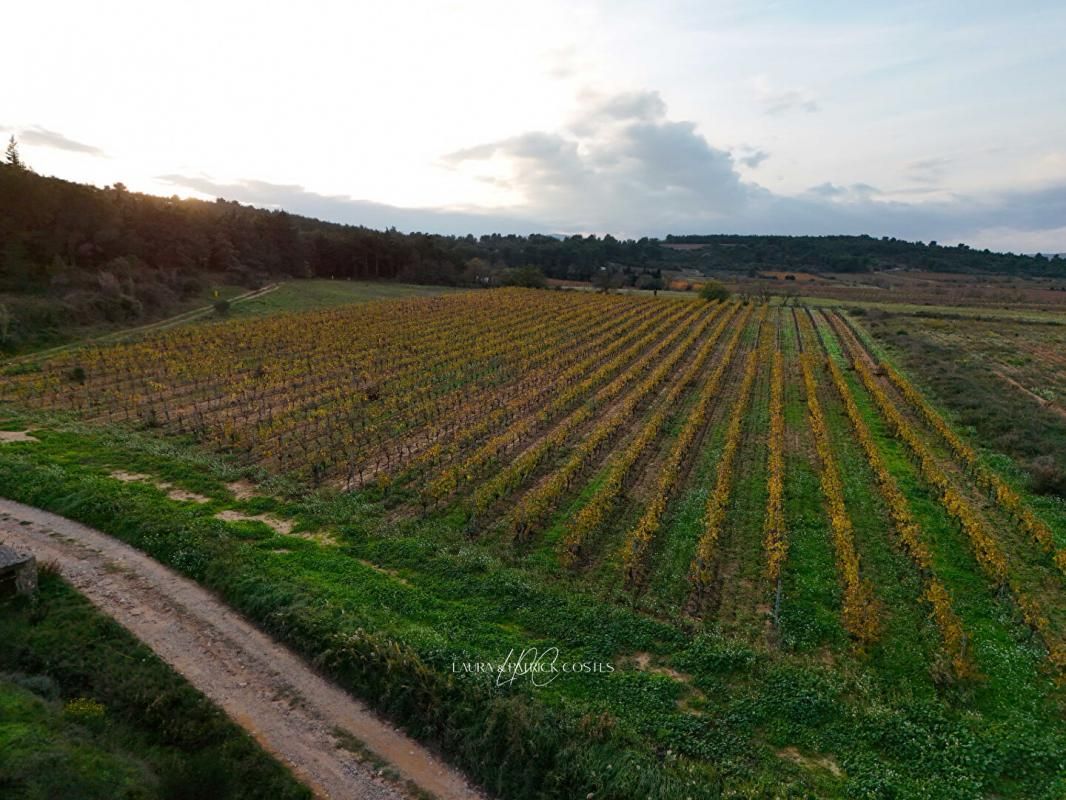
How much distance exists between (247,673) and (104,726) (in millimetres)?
2139

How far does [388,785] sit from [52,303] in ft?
155

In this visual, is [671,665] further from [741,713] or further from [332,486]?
[332,486]

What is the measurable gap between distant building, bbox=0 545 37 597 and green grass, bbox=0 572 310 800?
314 mm

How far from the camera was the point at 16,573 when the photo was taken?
12.5 meters

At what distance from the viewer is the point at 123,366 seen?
33.8m

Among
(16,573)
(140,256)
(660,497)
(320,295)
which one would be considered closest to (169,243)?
(140,256)

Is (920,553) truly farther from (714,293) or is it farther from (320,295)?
(714,293)

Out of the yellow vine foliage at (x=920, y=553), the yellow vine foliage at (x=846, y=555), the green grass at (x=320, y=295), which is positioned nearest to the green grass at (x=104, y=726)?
the yellow vine foliage at (x=846, y=555)

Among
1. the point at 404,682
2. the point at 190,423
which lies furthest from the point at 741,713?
the point at 190,423

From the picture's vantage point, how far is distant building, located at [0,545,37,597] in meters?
12.4

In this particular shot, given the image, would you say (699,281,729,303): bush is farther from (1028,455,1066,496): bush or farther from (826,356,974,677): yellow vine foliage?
(1028,455,1066,496): bush

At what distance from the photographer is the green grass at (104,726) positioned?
8391 mm

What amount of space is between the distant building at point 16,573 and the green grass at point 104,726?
1.03ft

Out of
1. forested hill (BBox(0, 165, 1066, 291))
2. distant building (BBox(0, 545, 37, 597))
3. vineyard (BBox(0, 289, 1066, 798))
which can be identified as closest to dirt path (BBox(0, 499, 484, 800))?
distant building (BBox(0, 545, 37, 597))
